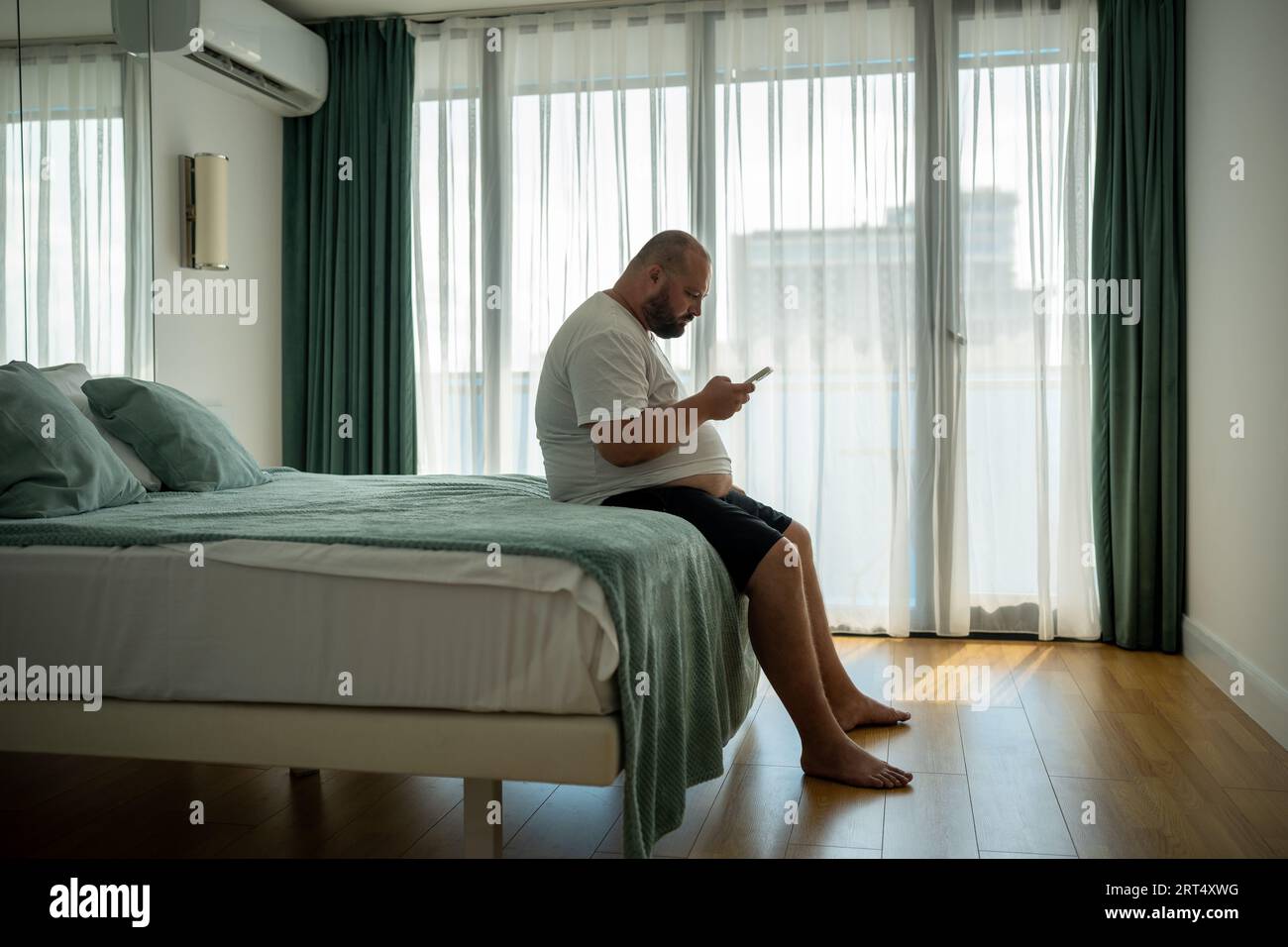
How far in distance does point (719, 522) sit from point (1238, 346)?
5.81 ft

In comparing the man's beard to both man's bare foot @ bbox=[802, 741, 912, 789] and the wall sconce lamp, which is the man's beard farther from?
the wall sconce lamp

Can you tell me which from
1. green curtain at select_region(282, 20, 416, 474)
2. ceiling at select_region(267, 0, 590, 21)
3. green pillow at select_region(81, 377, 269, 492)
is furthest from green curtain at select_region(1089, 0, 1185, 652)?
green pillow at select_region(81, 377, 269, 492)

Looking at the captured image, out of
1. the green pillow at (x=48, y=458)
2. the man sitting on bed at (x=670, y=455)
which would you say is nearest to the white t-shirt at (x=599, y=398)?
the man sitting on bed at (x=670, y=455)

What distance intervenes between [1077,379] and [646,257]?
1.99 metres

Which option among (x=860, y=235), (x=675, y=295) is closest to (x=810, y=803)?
(x=675, y=295)

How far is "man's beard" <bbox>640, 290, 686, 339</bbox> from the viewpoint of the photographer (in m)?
2.74

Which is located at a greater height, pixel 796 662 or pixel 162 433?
pixel 162 433

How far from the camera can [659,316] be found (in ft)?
9.07

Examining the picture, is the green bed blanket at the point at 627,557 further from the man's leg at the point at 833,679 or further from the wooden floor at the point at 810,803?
the man's leg at the point at 833,679

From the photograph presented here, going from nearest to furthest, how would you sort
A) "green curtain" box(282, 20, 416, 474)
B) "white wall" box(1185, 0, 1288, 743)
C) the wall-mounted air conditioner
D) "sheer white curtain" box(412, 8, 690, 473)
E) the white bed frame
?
1. the white bed frame
2. "white wall" box(1185, 0, 1288, 743)
3. the wall-mounted air conditioner
4. "sheer white curtain" box(412, 8, 690, 473)
5. "green curtain" box(282, 20, 416, 474)

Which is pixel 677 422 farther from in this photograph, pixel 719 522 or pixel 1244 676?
pixel 1244 676

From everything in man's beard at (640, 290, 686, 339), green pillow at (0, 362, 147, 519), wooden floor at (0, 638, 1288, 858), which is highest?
man's beard at (640, 290, 686, 339)

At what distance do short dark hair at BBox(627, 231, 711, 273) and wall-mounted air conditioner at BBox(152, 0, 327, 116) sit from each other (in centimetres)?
199
